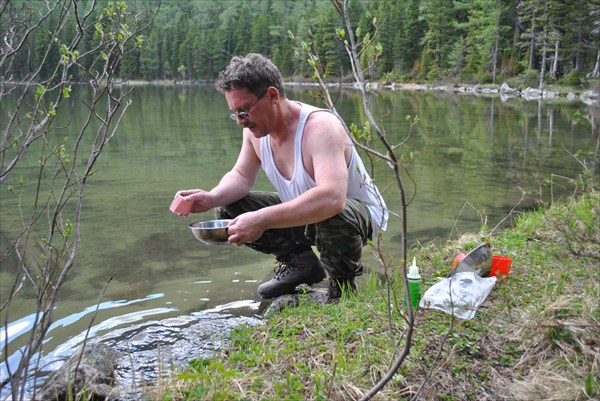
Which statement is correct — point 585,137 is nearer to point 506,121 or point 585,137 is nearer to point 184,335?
point 506,121

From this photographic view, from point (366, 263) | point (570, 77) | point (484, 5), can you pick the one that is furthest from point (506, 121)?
point (484, 5)

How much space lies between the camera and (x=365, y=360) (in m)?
2.32

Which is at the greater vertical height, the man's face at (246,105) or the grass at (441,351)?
the man's face at (246,105)

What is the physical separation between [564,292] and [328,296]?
136cm

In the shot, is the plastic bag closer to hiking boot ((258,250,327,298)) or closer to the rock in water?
hiking boot ((258,250,327,298))

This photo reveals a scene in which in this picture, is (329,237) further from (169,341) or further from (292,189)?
(169,341)

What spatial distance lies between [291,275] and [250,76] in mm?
1444

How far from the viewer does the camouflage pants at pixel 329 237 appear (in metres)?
3.22

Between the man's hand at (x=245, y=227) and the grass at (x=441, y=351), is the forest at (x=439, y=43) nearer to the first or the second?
the man's hand at (x=245, y=227)

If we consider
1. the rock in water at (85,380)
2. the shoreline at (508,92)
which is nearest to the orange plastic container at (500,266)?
the rock in water at (85,380)

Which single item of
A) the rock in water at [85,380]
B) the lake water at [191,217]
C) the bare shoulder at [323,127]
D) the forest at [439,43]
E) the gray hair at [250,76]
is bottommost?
the lake water at [191,217]

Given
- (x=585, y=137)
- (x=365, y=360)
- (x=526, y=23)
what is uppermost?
(x=526, y=23)

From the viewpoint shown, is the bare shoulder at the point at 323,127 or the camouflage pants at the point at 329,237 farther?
the camouflage pants at the point at 329,237

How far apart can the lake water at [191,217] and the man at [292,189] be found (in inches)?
13.7
